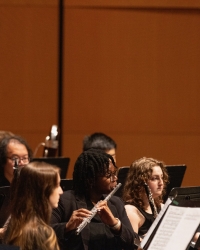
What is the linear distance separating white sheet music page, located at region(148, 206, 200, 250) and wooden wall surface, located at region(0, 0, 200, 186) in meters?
3.53

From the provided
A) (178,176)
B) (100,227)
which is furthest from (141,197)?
(100,227)

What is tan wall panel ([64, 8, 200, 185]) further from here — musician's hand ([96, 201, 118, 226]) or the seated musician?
the seated musician

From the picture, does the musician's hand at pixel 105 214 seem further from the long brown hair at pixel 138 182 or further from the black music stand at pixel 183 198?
the long brown hair at pixel 138 182

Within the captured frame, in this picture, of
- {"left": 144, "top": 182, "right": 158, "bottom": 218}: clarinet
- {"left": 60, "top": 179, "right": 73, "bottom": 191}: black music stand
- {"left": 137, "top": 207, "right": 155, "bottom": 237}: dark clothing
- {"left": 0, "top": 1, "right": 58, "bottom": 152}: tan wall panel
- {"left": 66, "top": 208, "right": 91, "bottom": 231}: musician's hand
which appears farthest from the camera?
{"left": 0, "top": 1, "right": 58, "bottom": 152}: tan wall panel

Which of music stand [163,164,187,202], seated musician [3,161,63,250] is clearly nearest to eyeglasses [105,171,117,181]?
seated musician [3,161,63,250]

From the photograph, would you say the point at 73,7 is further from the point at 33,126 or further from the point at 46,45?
the point at 33,126

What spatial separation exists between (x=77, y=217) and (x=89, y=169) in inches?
13.4

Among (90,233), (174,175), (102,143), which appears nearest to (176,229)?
(90,233)

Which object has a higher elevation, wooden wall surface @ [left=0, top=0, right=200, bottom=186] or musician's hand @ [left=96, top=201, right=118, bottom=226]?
wooden wall surface @ [left=0, top=0, right=200, bottom=186]

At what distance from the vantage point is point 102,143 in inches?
214

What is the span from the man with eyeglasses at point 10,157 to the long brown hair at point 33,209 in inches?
49.9

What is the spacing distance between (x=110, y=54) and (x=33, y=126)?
3.28 ft

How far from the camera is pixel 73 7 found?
6.82 m

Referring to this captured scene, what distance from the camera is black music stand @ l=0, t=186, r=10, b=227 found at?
3.46 m
